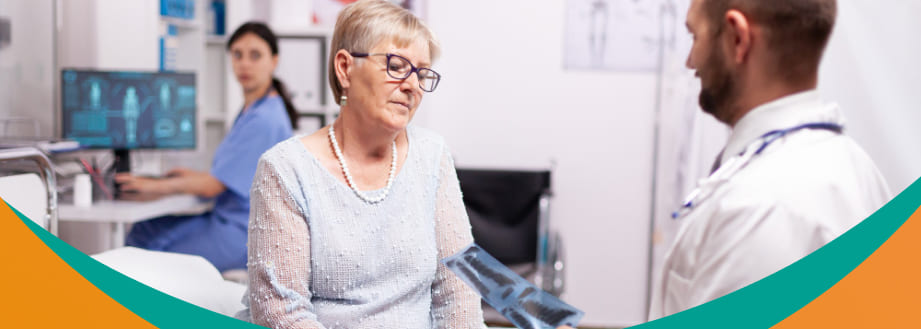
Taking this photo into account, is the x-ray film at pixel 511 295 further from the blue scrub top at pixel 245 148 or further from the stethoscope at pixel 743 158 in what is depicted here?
the blue scrub top at pixel 245 148

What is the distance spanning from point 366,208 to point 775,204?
580mm

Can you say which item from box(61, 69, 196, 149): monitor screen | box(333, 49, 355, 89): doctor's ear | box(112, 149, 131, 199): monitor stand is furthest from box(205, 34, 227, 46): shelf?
box(333, 49, 355, 89): doctor's ear

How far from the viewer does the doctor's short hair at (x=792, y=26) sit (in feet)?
2.56

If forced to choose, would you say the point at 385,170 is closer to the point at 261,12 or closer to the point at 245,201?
the point at 245,201

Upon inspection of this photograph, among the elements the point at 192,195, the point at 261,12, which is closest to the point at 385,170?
the point at 192,195

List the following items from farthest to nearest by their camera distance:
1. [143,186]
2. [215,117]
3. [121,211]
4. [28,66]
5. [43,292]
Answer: [215,117], [28,66], [143,186], [121,211], [43,292]

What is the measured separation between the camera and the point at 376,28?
103 centimetres

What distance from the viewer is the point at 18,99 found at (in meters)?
2.52

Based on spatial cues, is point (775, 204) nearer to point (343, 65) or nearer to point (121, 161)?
point (343, 65)

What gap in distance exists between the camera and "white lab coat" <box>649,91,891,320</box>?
784mm

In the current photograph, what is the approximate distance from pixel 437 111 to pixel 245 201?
1140 mm

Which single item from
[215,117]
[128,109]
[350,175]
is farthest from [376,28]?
[215,117]

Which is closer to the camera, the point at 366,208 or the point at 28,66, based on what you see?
the point at 366,208

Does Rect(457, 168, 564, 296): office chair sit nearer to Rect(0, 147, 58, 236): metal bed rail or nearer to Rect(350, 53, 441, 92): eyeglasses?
Rect(0, 147, 58, 236): metal bed rail
